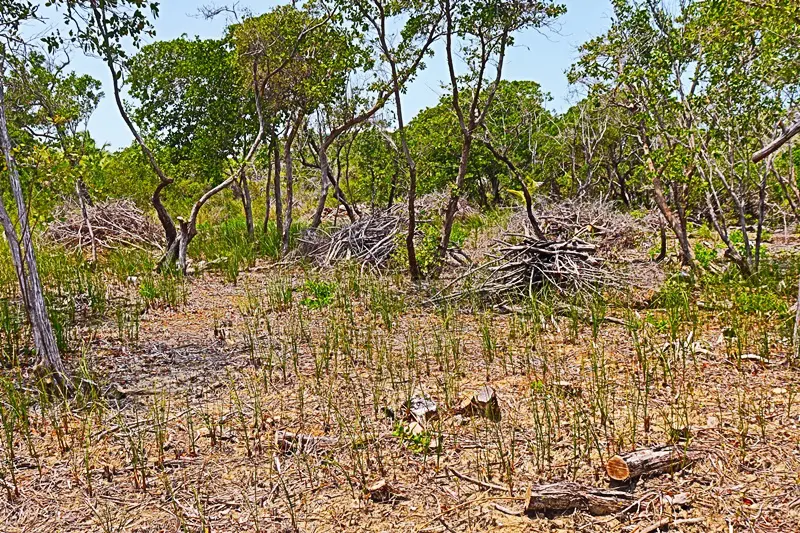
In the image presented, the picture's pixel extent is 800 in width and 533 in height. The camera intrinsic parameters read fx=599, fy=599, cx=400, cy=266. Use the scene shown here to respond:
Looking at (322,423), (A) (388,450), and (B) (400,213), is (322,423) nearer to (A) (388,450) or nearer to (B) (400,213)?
(A) (388,450)

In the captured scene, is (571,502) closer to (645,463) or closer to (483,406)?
(645,463)

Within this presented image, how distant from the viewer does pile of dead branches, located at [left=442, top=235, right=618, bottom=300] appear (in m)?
6.97

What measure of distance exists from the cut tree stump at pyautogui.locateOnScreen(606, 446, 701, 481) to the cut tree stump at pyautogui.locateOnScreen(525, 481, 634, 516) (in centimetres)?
17

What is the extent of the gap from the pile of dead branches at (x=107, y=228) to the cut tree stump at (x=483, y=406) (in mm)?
10117

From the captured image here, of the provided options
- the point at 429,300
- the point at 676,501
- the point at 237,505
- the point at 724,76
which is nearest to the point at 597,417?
the point at 676,501

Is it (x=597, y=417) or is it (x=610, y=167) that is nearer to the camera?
(x=597, y=417)

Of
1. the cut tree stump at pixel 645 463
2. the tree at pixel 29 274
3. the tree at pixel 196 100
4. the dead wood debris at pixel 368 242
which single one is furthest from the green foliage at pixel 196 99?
the cut tree stump at pixel 645 463

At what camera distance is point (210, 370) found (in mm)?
5043

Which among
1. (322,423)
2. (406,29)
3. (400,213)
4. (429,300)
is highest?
(406,29)

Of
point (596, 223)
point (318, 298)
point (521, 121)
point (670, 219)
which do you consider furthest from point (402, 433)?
point (521, 121)

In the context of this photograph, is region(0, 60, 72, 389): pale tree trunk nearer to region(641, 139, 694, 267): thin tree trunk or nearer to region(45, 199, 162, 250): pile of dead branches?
region(641, 139, 694, 267): thin tree trunk

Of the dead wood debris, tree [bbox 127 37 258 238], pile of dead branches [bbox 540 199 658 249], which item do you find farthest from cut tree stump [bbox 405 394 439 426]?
tree [bbox 127 37 258 238]

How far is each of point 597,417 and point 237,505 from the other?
2.21m

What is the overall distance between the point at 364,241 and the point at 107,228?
20.8 feet
